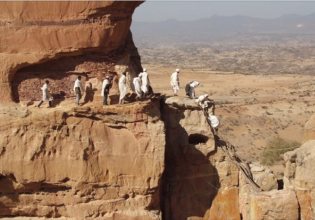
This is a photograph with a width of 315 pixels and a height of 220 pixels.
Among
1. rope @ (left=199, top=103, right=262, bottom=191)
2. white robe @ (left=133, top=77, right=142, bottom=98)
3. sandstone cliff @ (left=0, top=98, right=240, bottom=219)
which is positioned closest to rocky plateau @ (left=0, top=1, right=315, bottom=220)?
sandstone cliff @ (left=0, top=98, right=240, bottom=219)

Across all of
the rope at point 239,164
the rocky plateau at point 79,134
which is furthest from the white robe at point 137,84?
the rope at point 239,164

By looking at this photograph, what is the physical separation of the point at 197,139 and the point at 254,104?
127ft

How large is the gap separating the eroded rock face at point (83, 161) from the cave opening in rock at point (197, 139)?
2.69 meters

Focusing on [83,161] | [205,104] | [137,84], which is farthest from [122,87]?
[205,104]

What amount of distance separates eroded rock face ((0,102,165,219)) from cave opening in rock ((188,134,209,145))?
8.81 ft

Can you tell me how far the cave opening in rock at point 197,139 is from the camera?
52.6ft

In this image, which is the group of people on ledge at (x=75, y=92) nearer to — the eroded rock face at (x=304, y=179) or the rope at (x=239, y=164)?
the rope at (x=239, y=164)

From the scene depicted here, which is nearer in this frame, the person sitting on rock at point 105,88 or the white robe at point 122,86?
the person sitting on rock at point 105,88

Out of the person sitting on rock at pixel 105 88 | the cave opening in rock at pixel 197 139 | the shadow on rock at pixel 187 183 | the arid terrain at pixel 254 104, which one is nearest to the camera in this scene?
the person sitting on rock at pixel 105 88

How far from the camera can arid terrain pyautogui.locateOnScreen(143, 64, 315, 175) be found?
38969 mm

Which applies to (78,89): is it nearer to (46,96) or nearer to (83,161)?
(46,96)

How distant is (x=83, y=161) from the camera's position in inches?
537

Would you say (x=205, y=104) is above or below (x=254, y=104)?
above

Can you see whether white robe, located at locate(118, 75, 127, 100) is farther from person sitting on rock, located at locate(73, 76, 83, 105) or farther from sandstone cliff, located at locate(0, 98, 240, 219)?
person sitting on rock, located at locate(73, 76, 83, 105)
